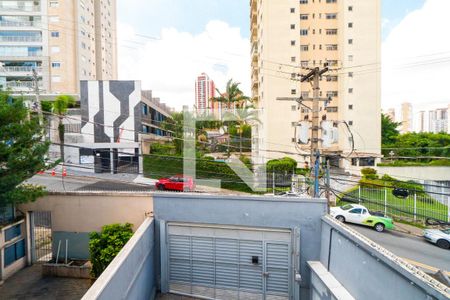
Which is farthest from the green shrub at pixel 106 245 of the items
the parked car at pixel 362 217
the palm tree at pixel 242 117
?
the palm tree at pixel 242 117

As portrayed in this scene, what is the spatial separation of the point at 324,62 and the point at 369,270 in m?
32.0

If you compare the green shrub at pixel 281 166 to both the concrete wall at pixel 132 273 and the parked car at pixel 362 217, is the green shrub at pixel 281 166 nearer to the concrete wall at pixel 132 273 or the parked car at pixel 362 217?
the parked car at pixel 362 217

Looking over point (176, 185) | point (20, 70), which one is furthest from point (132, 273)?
point (20, 70)

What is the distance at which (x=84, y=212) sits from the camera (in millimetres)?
9875

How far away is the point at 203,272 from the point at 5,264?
7459 mm

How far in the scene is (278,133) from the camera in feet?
104

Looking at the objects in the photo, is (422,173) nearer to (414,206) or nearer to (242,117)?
(414,206)

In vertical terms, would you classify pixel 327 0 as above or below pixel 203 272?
above

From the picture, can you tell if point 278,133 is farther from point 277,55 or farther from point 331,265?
point 331,265

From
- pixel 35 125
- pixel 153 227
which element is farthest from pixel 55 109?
pixel 153 227

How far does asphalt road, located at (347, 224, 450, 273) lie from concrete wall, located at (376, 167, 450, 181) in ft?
49.0

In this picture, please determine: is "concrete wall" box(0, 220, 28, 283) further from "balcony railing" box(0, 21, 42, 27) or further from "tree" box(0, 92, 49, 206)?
"balcony railing" box(0, 21, 42, 27)

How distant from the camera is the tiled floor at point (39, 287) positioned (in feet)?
27.2

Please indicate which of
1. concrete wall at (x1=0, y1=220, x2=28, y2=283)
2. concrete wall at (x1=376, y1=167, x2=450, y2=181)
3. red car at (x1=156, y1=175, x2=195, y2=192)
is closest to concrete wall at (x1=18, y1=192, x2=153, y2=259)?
concrete wall at (x1=0, y1=220, x2=28, y2=283)
